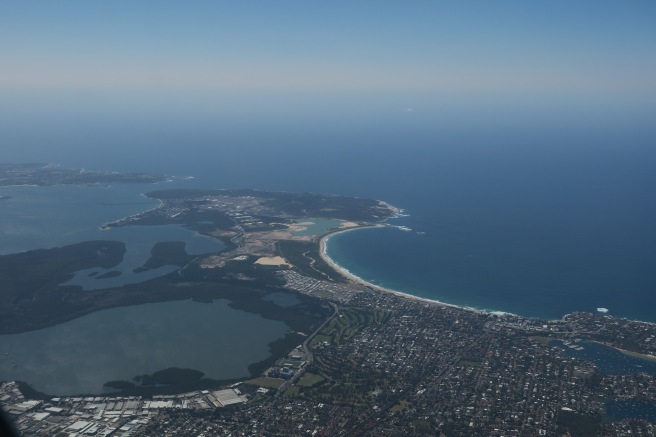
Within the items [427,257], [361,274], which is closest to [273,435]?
[361,274]

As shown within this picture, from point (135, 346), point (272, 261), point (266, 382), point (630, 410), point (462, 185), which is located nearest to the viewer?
point (630, 410)

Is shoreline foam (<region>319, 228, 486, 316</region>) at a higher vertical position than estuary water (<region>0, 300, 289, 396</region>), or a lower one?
higher

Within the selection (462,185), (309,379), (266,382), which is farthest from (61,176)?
(309,379)

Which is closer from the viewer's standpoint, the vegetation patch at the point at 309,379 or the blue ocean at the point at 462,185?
the vegetation patch at the point at 309,379

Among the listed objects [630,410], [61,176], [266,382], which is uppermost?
[61,176]

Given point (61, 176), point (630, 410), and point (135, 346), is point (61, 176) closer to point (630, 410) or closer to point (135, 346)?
point (135, 346)

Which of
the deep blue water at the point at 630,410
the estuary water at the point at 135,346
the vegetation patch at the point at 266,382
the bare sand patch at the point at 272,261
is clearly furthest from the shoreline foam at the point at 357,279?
the vegetation patch at the point at 266,382

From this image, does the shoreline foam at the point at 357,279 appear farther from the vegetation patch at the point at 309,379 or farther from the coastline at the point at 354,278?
the vegetation patch at the point at 309,379

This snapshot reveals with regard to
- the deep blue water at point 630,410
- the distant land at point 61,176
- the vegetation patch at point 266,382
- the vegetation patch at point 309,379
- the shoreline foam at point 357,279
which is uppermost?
the distant land at point 61,176

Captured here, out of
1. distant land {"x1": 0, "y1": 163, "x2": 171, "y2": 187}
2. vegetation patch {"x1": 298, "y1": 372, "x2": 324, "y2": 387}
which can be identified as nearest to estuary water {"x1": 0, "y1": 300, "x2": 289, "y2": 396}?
vegetation patch {"x1": 298, "y1": 372, "x2": 324, "y2": 387}

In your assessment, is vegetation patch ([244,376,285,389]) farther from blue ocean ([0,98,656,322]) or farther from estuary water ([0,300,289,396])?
blue ocean ([0,98,656,322])
